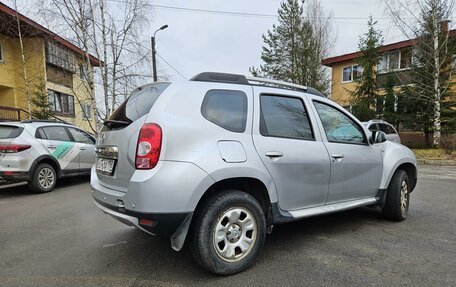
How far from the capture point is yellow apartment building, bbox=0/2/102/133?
1560 cm

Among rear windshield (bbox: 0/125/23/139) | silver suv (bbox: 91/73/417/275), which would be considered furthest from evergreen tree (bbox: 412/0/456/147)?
rear windshield (bbox: 0/125/23/139)

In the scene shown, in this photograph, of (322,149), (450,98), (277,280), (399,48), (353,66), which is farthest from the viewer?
(353,66)

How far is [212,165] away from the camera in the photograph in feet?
8.61

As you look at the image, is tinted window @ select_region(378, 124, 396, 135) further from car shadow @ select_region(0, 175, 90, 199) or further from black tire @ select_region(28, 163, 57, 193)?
black tire @ select_region(28, 163, 57, 193)

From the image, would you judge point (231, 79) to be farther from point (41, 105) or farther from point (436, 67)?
point (41, 105)

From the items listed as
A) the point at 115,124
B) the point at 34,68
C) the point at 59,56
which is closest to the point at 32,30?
the point at 59,56

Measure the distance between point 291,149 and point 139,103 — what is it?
1621mm

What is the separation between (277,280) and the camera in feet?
8.84

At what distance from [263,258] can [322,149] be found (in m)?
1.37

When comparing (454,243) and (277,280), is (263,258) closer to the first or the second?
(277,280)

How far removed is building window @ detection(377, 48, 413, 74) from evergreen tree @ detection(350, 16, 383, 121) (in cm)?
82

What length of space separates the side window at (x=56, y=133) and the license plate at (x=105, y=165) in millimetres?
5013

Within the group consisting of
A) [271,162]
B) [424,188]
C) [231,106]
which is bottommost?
[424,188]

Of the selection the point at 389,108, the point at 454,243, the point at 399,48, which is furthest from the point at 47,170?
the point at 399,48
